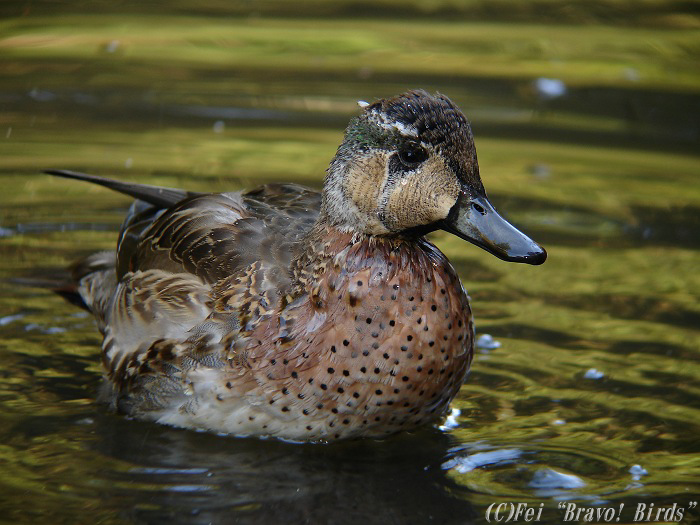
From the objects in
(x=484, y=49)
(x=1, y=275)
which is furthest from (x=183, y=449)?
(x=484, y=49)

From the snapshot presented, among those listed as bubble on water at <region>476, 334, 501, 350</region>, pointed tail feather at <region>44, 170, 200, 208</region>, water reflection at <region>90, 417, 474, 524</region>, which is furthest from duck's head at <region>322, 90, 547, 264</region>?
bubble on water at <region>476, 334, 501, 350</region>

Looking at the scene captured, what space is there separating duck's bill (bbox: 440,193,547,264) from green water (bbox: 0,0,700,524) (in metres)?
0.99

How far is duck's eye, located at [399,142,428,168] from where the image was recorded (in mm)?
4875

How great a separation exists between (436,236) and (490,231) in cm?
336

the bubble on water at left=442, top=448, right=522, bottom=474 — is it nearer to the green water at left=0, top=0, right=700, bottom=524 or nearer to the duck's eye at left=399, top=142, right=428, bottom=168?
the green water at left=0, top=0, right=700, bottom=524

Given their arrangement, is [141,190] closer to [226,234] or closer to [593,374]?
[226,234]

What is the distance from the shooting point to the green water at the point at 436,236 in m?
4.97

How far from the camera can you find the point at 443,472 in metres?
5.11

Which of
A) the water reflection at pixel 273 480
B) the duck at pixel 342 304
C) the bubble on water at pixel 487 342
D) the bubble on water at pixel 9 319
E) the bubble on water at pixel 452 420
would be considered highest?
the duck at pixel 342 304

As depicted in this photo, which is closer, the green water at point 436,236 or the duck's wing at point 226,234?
the green water at point 436,236

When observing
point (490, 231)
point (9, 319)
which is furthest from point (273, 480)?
point (9, 319)

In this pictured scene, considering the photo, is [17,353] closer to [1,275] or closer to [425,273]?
[1,275]

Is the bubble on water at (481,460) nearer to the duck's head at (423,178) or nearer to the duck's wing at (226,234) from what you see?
the duck's head at (423,178)

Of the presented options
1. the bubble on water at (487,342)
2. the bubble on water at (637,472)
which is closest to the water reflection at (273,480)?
the bubble on water at (637,472)
